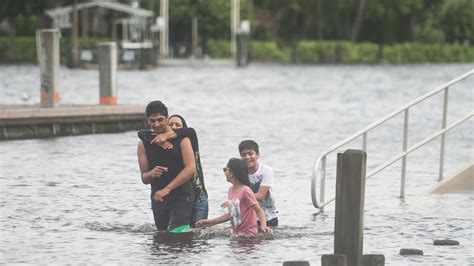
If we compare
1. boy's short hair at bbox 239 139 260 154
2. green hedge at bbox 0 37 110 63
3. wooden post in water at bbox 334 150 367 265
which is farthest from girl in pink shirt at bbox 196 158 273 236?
green hedge at bbox 0 37 110 63

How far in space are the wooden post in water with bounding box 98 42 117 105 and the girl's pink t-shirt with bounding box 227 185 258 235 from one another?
17199mm

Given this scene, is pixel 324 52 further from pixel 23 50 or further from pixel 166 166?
pixel 166 166

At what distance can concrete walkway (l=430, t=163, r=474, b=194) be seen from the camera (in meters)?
18.8

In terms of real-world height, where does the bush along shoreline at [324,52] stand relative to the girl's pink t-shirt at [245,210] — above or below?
below

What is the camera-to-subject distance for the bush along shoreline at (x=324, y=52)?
9144cm

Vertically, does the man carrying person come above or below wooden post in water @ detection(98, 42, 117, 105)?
above

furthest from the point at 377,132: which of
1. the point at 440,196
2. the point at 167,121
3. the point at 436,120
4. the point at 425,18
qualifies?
the point at 425,18

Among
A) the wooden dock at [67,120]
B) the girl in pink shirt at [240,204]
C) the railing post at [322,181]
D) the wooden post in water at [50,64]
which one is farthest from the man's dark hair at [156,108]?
the wooden post in water at [50,64]

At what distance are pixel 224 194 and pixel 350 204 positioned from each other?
7226mm

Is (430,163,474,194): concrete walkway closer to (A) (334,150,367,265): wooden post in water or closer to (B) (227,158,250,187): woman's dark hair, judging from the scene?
(B) (227,158,250,187): woman's dark hair

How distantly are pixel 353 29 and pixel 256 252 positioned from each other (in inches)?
3994

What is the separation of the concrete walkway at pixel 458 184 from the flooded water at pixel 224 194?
222mm

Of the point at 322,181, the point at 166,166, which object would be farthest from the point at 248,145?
the point at 322,181

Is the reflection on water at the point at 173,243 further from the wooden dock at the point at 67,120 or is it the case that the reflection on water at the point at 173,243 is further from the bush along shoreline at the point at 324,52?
the bush along shoreline at the point at 324,52
